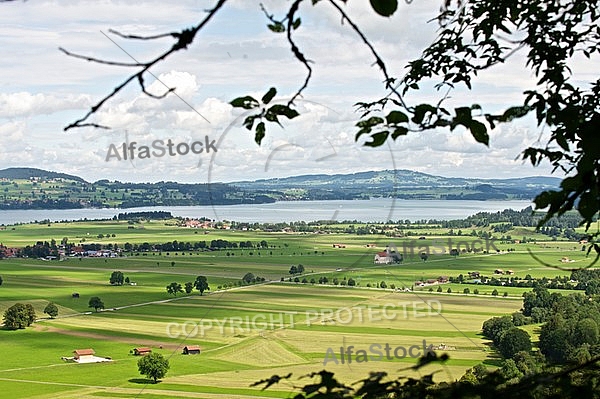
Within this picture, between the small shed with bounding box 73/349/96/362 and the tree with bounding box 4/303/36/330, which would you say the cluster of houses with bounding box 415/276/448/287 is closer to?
→ the small shed with bounding box 73/349/96/362

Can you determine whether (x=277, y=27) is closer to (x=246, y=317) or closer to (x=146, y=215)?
(x=246, y=317)

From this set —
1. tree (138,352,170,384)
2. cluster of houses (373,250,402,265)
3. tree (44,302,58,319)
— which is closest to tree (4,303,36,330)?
tree (44,302,58,319)

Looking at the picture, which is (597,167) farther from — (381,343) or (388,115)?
(381,343)

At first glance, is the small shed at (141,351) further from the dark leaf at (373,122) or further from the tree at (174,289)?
the dark leaf at (373,122)

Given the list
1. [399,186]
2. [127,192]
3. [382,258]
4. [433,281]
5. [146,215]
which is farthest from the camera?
[127,192]

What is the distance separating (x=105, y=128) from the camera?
1329 mm

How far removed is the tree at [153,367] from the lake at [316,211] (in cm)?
466

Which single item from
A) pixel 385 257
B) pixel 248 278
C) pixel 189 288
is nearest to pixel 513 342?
pixel 385 257

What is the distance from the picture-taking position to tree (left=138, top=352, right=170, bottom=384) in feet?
78.1

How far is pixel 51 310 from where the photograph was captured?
34.8 metres

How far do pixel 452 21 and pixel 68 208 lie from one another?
2681 inches

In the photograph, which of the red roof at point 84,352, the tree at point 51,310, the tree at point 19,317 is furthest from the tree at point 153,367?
the tree at point 51,310

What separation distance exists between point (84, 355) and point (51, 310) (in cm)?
821

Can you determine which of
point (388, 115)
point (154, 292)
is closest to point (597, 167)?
point (388, 115)
